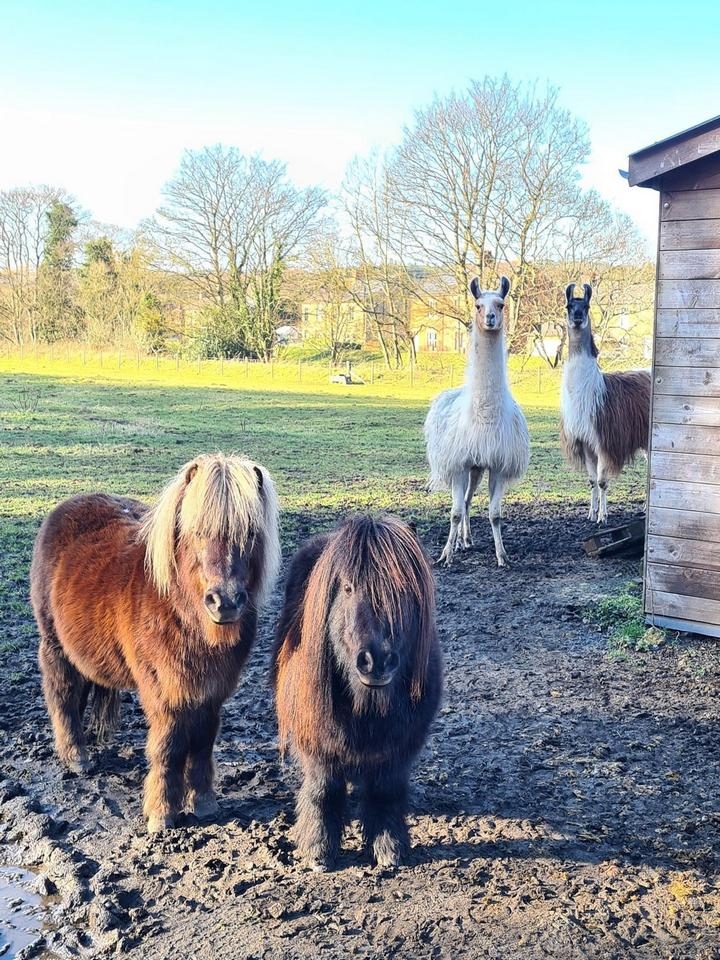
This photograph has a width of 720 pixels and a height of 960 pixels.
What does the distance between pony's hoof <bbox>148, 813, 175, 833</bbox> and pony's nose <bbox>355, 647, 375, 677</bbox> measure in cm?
121

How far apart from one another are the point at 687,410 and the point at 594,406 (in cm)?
399

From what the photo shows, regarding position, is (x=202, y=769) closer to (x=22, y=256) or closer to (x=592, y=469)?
(x=592, y=469)

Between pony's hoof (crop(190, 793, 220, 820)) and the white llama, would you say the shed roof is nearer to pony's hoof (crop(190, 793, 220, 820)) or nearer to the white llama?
the white llama

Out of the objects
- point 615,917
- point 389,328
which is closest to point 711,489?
point 615,917

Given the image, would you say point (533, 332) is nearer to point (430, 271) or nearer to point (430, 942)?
point (430, 271)

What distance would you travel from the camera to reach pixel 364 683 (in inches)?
110

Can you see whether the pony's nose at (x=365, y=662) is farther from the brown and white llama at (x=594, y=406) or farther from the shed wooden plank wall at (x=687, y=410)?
the brown and white llama at (x=594, y=406)

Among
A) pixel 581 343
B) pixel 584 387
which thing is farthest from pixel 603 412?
pixel 581 343

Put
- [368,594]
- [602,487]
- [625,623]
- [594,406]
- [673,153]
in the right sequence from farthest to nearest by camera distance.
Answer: [594,406] < [602,487] < [625,623] < [673,153] < [368,594]

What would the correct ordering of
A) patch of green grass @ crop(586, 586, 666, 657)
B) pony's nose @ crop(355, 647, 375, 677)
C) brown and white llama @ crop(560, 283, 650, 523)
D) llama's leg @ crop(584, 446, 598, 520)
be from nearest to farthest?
pony's nose @ crop(355, 647, 375, 677) < patch of green grass @ crop(586, 586, 666, 657) < llama's leg @ crop(584, 446, 598, 520) < brown and white llama @ crop(560, 283, 650, 523)

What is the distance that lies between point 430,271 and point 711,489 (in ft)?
79.1

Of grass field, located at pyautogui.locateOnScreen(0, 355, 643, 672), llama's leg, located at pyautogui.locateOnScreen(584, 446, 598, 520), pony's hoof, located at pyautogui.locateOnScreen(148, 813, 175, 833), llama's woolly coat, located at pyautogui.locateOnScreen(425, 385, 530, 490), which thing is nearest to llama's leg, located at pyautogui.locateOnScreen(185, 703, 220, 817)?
pony's hoof, located at pyautogui.locateOnScreen(148, 813, 175, 833)

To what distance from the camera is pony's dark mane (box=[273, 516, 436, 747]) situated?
2857mm

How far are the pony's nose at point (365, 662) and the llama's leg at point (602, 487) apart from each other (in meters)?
6.64
